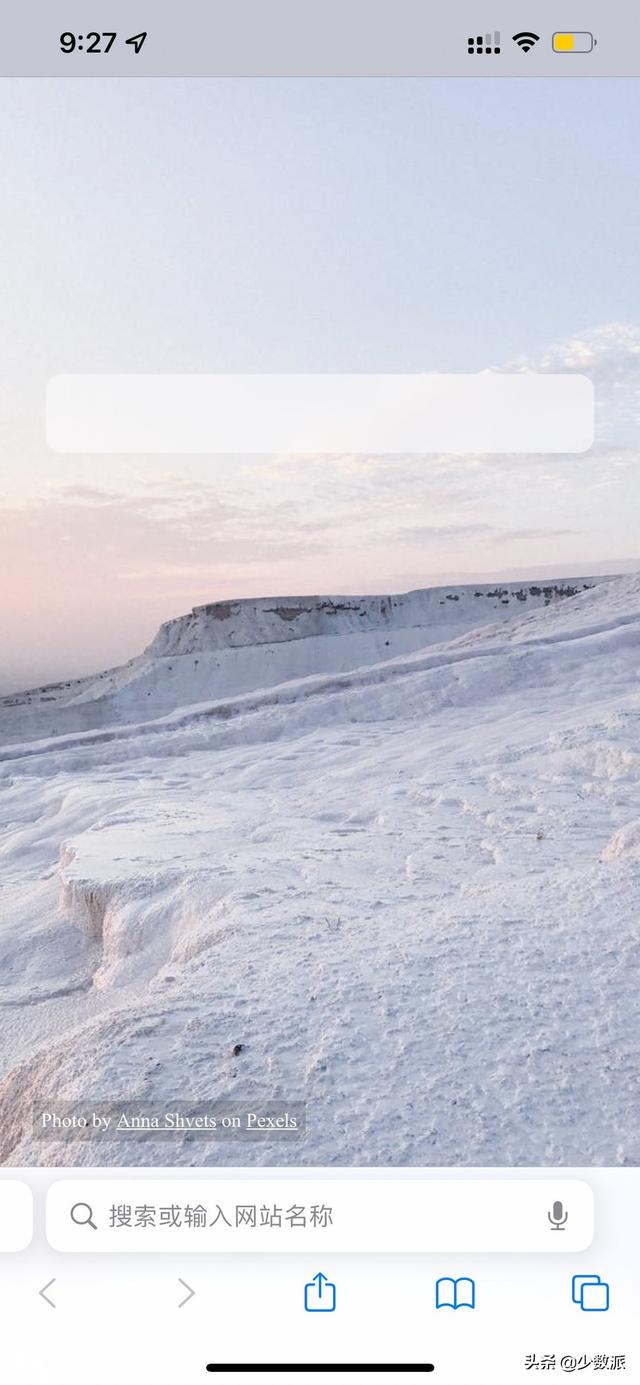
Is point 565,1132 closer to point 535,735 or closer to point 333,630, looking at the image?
point 535,735

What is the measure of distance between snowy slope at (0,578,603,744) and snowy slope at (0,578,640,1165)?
38.8 feet

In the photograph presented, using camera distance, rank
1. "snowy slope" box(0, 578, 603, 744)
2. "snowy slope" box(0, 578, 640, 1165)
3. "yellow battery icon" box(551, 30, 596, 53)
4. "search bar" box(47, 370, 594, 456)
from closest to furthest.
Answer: "snowy slope" box(0, 578, 640, 1165)
"yellow battery icon" box(551, 30, 596, 53)
"search bar" box(47, 370, 594, 456)
"snowy slope" box(0, 578, 603, 744)

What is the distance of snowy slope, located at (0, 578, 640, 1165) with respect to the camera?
1496mm
